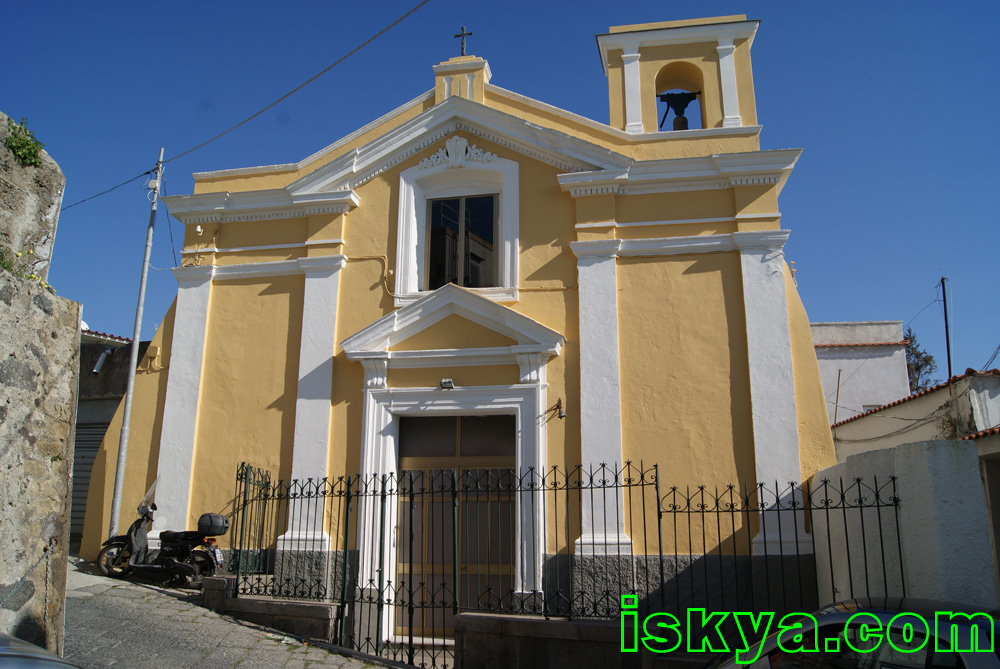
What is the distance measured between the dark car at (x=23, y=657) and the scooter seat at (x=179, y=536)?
7.33m

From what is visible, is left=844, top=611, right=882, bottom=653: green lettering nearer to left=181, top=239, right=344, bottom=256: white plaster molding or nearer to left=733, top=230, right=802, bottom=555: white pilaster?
left=733, top=230, right=802, bottom=555: white pilaster

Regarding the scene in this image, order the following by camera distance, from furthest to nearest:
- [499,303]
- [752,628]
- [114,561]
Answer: [499,303] → [114,561] → [752,628]

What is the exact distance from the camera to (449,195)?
38.3ft

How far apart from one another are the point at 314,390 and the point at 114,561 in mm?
3335

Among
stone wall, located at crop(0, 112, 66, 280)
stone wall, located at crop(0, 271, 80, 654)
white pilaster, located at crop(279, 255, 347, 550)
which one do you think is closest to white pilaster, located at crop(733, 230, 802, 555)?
white pilaster, located at crop(279, 255, 347, 550)

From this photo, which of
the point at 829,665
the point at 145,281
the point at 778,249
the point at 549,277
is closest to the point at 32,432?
the point at 829,665

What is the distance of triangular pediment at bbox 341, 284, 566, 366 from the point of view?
1041 cm

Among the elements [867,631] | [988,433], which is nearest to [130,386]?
[867,631]

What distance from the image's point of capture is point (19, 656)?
258 centimetres

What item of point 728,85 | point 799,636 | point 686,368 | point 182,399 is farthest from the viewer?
point 728,85

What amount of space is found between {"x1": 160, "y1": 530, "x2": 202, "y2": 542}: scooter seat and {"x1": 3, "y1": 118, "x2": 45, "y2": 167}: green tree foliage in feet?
22.0

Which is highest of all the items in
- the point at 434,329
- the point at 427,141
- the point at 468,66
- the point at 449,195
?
Result: the point at 468,66

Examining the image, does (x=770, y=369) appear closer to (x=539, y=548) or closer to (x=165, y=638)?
(x=539, y=548)

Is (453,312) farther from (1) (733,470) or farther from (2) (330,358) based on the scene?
(1) (733,470)
